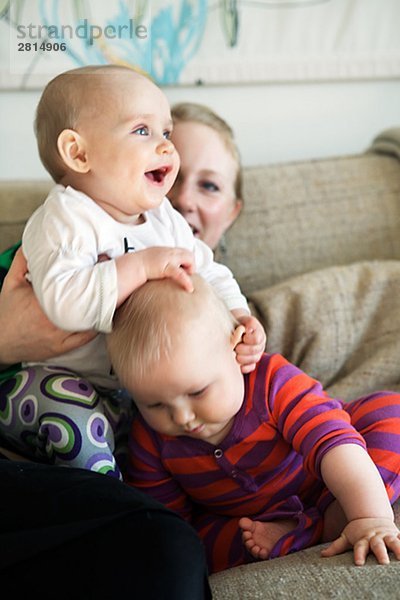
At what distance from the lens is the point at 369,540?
0.97 m

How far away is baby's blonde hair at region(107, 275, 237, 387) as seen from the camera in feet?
3.50

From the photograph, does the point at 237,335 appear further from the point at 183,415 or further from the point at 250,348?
the point at 183,415

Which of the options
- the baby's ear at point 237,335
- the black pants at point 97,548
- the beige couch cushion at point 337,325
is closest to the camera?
the black pants at point 97,548

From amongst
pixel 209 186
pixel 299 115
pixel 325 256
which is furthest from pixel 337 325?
→ pixel 299 115

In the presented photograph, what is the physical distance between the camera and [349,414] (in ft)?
4.18

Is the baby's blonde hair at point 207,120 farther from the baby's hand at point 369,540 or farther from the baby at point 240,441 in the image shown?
the baby's hand at point 369,540

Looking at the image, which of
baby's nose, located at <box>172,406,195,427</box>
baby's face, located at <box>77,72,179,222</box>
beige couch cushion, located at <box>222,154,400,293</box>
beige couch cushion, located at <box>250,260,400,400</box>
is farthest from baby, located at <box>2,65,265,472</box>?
beige couch cushion, located at <box>222,154,400,293</box>

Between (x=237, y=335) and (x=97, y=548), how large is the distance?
17.7 inches

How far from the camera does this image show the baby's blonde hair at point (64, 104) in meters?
1.20

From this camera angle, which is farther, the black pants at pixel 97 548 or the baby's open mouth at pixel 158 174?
the baby's open mouth at pixel 158 174

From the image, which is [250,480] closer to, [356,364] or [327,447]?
[327,447]

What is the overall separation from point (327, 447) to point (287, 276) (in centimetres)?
85

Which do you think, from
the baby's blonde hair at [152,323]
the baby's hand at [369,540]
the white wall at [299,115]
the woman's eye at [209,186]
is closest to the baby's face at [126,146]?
the baby's blonde hair at [152,323]

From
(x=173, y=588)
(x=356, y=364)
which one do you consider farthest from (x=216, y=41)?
(x=173, y=588)
